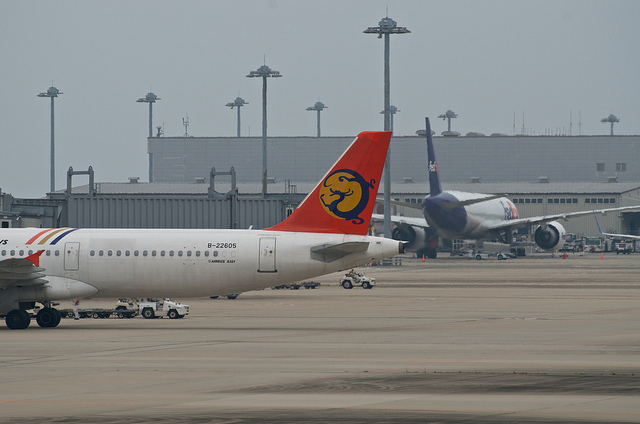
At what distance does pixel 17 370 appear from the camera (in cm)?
2530

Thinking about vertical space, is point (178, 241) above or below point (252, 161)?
below

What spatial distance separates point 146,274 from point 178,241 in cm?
179

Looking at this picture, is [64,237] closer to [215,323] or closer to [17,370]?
[215,323]

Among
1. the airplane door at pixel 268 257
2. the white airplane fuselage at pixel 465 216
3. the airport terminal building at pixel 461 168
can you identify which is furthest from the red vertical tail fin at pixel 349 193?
the airport terminal building at pixel 461 168

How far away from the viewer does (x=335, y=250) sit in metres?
37.1

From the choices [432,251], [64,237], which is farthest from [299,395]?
[432,251]

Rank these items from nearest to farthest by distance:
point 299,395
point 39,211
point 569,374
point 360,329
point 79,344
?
1. point 299,395
2. point 569,374
3. point 79,344
4. point 360,329
5. point 39,211

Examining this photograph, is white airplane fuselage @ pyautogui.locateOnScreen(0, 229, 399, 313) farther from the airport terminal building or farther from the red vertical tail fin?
the airport terminal building

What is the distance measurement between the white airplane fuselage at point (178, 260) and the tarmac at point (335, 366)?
1.64 metres

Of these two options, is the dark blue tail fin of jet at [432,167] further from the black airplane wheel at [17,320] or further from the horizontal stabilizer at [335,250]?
the black airplane wheel at [17,320]

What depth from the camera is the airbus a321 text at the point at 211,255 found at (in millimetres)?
37500

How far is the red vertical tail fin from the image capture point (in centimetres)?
3772

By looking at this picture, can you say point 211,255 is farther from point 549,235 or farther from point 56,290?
point 549,235

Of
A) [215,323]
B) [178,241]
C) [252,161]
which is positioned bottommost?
[215,323]
